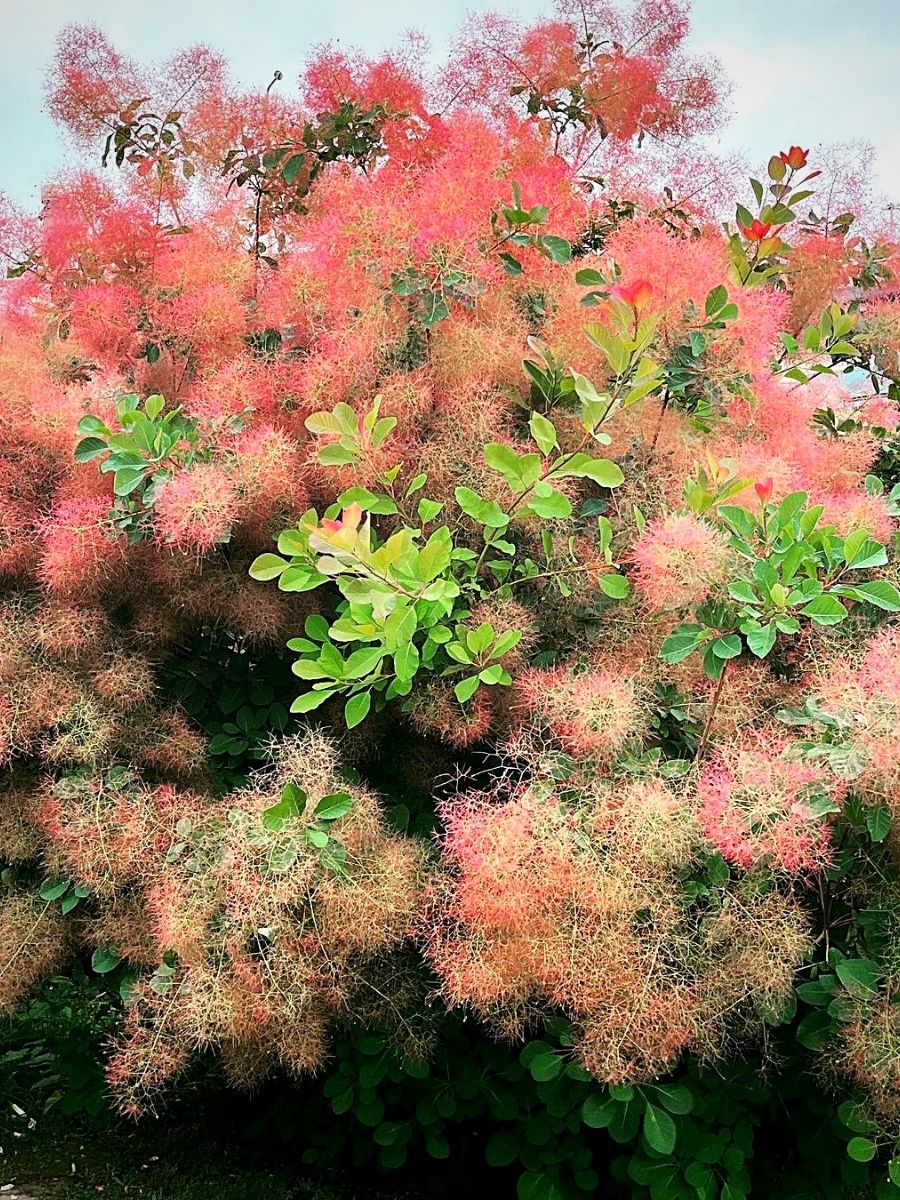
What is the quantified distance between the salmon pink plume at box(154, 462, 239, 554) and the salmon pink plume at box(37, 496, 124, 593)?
0.69 feet

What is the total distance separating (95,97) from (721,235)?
80.0 inches

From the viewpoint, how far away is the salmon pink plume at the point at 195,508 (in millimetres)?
2475

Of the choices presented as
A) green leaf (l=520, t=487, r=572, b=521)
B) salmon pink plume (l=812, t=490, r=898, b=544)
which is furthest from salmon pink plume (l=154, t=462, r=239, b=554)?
salmon pink plume (l=812, t=490, r=898, b=544)

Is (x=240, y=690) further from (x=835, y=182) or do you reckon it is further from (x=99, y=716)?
(x=835, y=182)

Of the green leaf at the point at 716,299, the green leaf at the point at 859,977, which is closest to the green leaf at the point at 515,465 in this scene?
the green leaf at the point at 716,299

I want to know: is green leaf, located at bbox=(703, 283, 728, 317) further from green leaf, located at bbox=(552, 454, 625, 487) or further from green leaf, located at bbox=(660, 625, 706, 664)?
green leaf, located at bbox=(660, 625, 706, 664)

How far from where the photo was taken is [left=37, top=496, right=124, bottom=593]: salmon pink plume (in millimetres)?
2660

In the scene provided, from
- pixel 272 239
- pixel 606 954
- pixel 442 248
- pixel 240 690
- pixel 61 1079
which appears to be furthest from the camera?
pixel 61 1079

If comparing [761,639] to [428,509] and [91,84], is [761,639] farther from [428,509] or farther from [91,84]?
[91,84]

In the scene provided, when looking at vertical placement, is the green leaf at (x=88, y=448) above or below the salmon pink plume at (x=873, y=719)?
above

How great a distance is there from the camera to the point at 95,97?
3699 mm

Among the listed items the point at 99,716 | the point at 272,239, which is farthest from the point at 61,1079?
the point at 272,239

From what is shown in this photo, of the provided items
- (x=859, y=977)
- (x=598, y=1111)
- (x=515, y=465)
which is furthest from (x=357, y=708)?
(x=859, y=977)

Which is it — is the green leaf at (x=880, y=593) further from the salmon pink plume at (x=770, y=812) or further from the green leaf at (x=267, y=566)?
the green leaf at (x=267, y=566)
